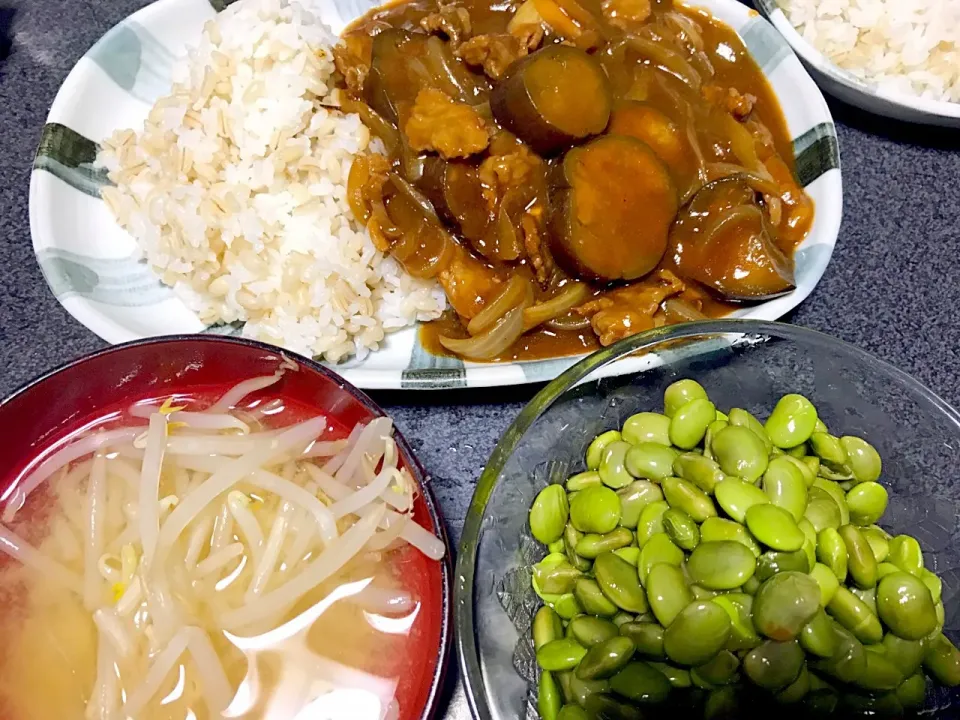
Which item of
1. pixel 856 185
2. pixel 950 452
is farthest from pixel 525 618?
pixel 856 185

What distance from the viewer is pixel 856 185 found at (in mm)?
2572

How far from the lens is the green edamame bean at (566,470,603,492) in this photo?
5.59ft

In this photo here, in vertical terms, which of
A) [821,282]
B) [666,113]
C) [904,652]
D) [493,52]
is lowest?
[821,282]

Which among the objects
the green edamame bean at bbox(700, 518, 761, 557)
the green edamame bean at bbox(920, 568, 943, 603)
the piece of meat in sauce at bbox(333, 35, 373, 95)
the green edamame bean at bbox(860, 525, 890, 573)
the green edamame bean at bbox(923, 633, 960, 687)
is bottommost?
the green edamame bean at bbox(923, 633, 960, 687)

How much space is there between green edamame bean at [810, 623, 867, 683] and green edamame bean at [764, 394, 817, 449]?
429mm

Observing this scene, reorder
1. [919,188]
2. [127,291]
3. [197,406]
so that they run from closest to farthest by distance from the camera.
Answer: [197,406], [127,291], [919,188]

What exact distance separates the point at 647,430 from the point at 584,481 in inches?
7.4

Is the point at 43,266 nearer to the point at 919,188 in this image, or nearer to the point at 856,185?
the point at 856,185

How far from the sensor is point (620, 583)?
1472 millimetres

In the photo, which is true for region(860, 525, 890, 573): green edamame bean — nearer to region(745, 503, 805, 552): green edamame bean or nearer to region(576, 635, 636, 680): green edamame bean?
region(745, 503, 805, 552): green edamame bean

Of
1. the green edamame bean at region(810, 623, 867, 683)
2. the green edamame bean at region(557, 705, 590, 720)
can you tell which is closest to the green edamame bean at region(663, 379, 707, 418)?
the green edamame bean at region(810, 623, 867, 683)

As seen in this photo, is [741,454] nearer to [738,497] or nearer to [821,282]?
[738,497]

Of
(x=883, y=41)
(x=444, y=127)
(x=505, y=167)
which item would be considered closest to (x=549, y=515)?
(x=505, y=167)

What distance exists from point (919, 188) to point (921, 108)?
29 cm
